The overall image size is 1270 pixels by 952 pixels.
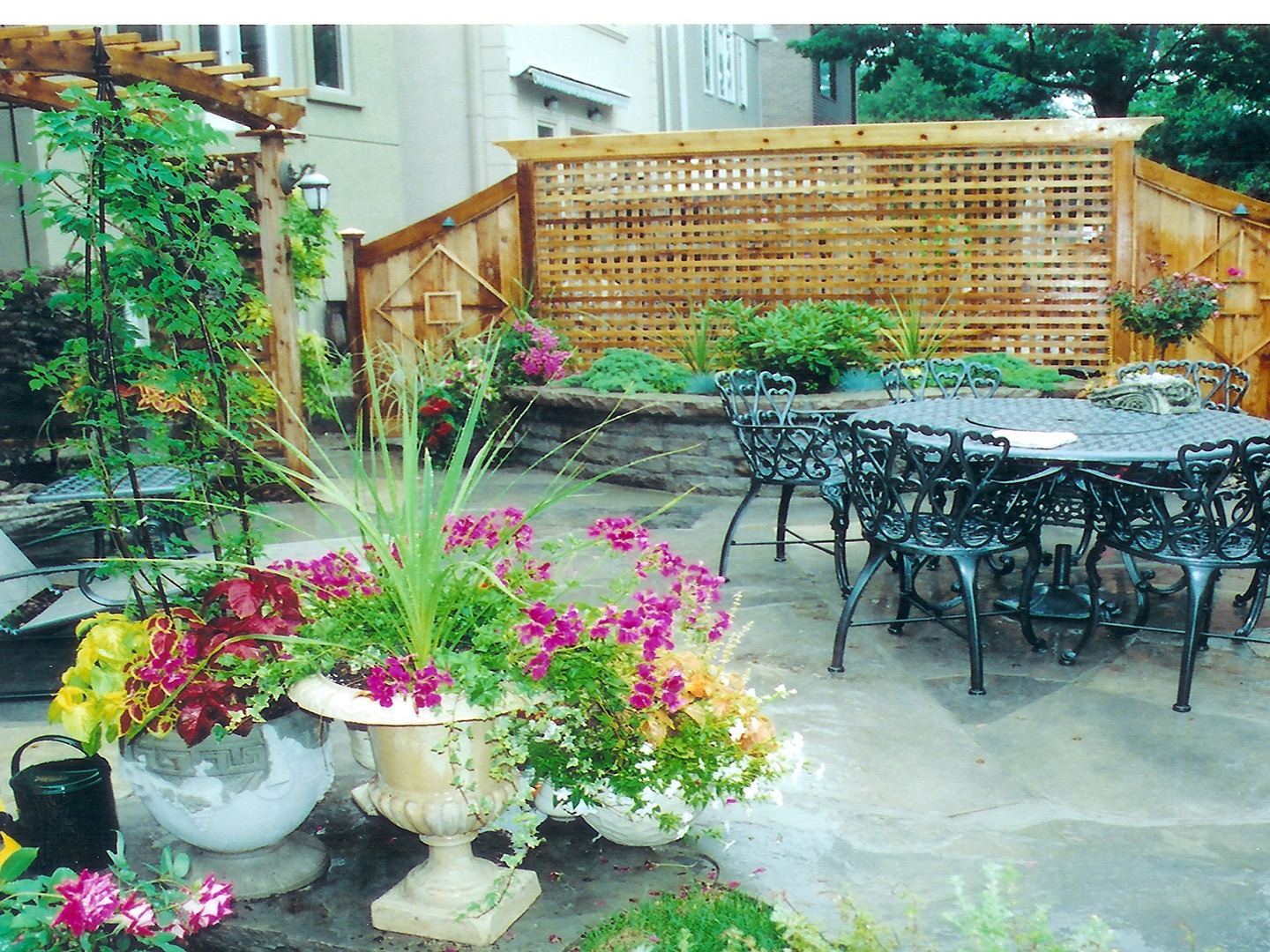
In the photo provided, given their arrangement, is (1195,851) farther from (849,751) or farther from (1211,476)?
(1211,476)

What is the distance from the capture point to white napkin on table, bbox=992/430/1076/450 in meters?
3.76

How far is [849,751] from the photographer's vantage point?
3.22m

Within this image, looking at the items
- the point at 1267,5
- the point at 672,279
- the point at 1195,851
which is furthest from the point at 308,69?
the point at 1195,851

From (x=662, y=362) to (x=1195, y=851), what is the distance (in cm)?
527

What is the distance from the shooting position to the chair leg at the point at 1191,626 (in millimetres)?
3471

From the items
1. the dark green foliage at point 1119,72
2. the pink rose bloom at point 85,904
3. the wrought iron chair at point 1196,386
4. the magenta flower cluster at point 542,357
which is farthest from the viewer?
the dark green foliage at point 1119,72

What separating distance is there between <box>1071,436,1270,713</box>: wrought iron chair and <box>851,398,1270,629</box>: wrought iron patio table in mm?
82

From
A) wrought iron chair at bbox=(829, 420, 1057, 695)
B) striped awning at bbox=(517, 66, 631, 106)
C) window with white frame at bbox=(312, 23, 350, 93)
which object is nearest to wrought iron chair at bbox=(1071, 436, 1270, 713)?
wrought iron chair at bbox=(829, 420, 1057, 695)

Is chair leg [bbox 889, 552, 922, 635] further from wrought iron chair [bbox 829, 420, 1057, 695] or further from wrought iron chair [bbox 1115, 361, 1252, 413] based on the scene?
wrought iron chair [bbox 1115, 361, 1252, 413]

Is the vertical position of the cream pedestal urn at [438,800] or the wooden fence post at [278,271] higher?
the wooden fence post at [278,271]

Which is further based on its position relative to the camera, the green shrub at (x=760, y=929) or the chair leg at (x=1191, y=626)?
the chair leg at (x=1191, y=626)

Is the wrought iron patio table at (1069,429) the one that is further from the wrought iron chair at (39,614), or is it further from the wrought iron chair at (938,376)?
the wrought iron chair at (39,614)

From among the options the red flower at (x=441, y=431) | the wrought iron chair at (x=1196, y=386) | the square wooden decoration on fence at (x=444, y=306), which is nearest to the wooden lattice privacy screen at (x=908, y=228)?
the square wooden decoration on fence at (x=444, y=306)

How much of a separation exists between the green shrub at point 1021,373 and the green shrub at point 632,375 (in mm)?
1821
